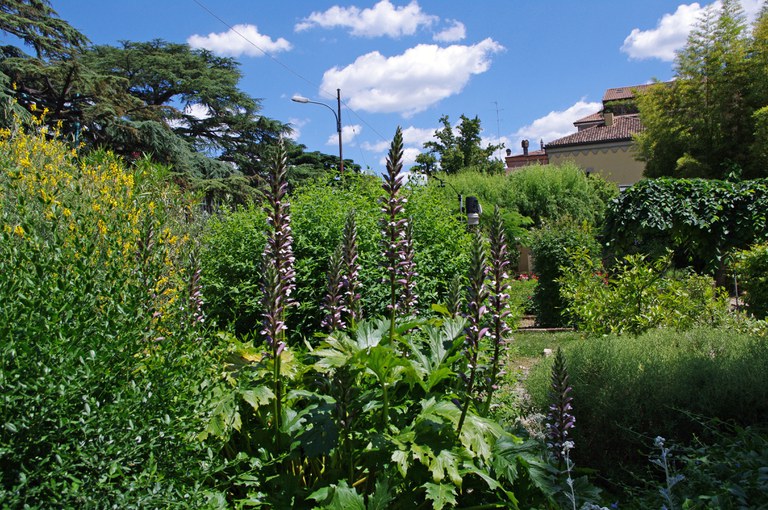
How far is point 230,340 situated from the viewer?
3406 millimetres

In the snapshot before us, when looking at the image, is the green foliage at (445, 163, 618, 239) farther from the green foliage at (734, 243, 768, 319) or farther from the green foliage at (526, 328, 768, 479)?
the green foliage at (526, 328, 768, 479)

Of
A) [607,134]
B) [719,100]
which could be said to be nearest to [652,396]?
[719,100]

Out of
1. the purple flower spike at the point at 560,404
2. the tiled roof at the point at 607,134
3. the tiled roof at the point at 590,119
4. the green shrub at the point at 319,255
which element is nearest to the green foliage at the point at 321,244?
the green shrub at the point at 319,255

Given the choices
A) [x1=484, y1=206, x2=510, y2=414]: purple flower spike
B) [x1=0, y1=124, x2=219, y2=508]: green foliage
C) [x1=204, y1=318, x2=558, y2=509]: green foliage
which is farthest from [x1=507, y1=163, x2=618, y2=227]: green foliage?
[x1=0, y1=124, x2=219, y2=508]: green foliage

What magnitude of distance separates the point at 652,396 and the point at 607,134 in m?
37.8

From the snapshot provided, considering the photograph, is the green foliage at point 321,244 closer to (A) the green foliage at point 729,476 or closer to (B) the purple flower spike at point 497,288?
(B) the purple flower spike at point 497,288

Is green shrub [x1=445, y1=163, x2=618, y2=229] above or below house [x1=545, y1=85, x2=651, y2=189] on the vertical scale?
below

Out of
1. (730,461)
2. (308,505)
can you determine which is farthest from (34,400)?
(730,461)

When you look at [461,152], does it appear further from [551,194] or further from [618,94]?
[618,94]

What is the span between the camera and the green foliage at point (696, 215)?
38.3ft

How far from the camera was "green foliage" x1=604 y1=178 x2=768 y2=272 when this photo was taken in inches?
460

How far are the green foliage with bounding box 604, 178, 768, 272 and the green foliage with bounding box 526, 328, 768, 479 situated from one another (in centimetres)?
795

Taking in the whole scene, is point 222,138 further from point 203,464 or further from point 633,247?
point 203,464

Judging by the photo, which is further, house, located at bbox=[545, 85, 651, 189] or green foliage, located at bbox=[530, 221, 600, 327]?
house, located at bbox=[545, 85, 651, 189]
